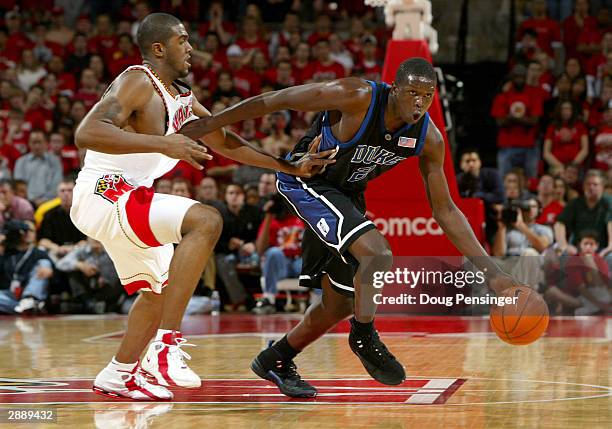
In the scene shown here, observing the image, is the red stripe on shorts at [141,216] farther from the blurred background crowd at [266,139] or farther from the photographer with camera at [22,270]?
the photographer with camera at [22,270]

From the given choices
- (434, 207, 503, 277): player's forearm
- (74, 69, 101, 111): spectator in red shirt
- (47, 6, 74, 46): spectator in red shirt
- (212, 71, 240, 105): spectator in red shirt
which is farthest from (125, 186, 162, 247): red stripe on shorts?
(47, 6, 74, 46): spectator in red shirt

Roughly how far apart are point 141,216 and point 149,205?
7 centimetres

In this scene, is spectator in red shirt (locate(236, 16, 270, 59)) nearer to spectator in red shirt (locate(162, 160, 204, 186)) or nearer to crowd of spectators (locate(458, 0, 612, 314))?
spectator in red shirt (locate(162, 160, 204, 186))

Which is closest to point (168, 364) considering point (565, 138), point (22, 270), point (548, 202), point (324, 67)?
point (22, 270)

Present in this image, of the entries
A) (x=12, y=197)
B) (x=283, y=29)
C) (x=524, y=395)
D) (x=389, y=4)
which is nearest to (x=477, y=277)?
(x=524, y=395)

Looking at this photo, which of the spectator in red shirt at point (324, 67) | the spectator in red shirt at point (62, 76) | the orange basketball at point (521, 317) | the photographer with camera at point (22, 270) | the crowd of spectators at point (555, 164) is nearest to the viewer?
the orange basketball at point (521, 317)

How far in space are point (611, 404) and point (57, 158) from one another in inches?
380

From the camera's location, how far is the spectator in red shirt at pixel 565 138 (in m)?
13.0

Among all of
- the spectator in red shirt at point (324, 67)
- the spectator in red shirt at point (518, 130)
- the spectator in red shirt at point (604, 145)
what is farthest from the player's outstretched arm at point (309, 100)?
the spectator in red shirt at point (324, 67)

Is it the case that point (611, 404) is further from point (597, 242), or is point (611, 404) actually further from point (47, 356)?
Answer: point (597, 242)

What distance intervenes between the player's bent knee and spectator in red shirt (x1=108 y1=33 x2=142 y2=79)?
411 inches

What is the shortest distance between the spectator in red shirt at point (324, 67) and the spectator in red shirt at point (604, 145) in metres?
3.42

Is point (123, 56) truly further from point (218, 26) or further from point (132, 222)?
point (132, 222)

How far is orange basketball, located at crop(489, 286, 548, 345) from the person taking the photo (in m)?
5.32
